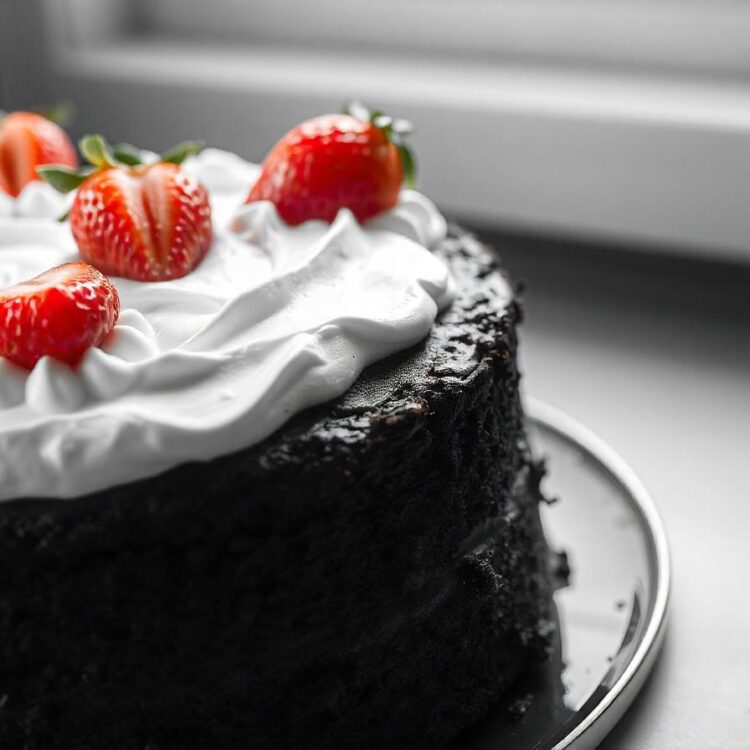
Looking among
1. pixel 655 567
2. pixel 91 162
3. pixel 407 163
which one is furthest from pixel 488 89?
pixel 655 567

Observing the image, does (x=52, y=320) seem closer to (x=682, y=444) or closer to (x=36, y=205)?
(x=36, y=205)

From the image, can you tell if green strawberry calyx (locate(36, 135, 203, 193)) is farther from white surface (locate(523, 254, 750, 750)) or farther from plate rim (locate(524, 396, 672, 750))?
white surface (locate(523, 254, 750, 750))

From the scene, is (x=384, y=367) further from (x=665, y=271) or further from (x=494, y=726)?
(x=665, y=271)

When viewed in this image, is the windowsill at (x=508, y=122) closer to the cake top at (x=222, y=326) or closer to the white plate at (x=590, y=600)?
the white plate at (x=590, y=600)

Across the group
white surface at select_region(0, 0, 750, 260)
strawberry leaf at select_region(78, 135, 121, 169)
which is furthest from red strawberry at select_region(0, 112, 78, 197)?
white surface at select_region(0, 0, 750, 260)

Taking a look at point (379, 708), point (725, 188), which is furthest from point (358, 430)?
point (725, 188)

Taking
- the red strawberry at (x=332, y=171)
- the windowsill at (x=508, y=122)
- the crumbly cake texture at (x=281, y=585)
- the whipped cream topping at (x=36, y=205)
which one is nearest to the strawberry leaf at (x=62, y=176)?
the whipped cream topping at (x=36, y=205)
